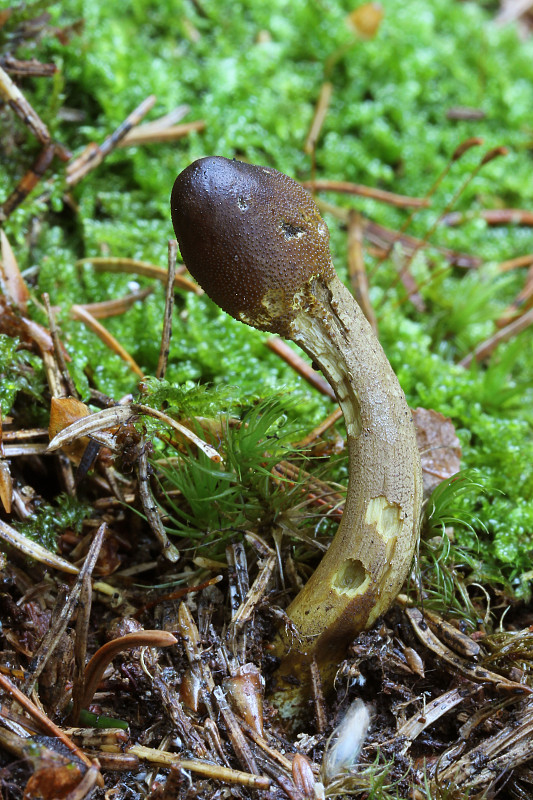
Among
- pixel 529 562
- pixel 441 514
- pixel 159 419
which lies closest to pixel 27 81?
pixel 159 419

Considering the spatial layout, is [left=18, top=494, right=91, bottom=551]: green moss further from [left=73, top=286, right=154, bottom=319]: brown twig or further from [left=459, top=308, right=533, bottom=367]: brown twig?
[left=459, top=308, right=533, bottom=367]: brown twig

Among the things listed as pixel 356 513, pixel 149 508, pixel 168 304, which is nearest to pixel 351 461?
pixel 356 513

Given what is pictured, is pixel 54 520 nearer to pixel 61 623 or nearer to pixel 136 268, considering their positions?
pixel 61 623

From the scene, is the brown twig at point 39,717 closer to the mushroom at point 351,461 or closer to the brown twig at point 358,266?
the mushroom at point 351,461

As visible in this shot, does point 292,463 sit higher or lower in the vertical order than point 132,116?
lower

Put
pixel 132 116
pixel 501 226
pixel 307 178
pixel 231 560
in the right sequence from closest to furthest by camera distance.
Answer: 1. pixel 231 560
2. pixel 132 116
3. pixel 307 178
4. pixel 501 226

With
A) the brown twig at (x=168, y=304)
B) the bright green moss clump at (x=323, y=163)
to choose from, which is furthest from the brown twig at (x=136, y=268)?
the brown twig at (x=168, y=304)

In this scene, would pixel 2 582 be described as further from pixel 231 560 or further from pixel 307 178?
pixel 307 178

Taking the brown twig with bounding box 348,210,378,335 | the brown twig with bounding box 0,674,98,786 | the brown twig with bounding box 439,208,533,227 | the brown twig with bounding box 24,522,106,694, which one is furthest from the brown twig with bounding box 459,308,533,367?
the brown twig with bounding box 0,674,98,786
